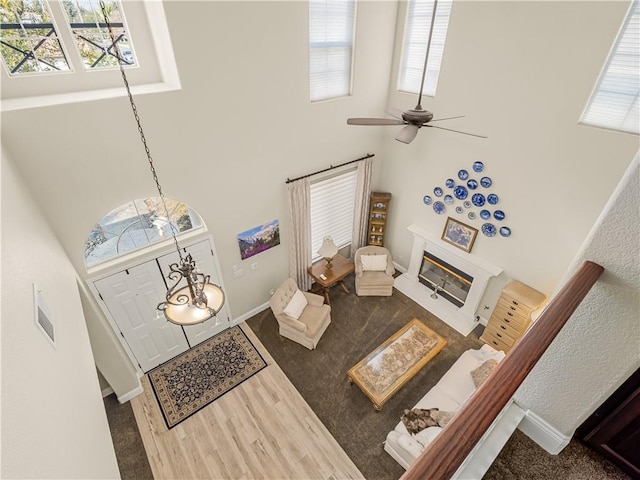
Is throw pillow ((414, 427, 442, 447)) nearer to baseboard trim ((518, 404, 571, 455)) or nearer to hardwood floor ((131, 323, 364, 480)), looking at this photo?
hardwood floor ((131, 323, 364, 480))

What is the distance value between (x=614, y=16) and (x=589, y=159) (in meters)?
1.53

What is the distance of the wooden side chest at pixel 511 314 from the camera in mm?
5113

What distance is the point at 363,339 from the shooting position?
6039mm

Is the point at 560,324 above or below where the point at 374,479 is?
above

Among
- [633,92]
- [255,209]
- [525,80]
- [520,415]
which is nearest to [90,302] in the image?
[255,209]

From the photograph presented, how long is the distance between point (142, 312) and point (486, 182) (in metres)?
5.79

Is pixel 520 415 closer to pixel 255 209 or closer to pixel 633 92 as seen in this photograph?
pixel 633 92

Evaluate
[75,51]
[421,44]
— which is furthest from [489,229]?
[75,51]

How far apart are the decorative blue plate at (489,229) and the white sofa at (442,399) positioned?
1.88 m

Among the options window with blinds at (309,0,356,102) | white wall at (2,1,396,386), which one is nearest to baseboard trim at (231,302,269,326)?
white wall at (2,1,396,386)

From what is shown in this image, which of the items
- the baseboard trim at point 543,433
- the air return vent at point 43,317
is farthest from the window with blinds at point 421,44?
the air return vent at point 43,317

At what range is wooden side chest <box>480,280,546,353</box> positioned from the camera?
511cm

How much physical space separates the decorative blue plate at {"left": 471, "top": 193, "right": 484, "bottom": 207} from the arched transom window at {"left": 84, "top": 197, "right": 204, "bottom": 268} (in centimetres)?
446

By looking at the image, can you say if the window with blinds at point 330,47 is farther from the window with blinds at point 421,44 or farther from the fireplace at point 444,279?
the fireplace at point 444,279
